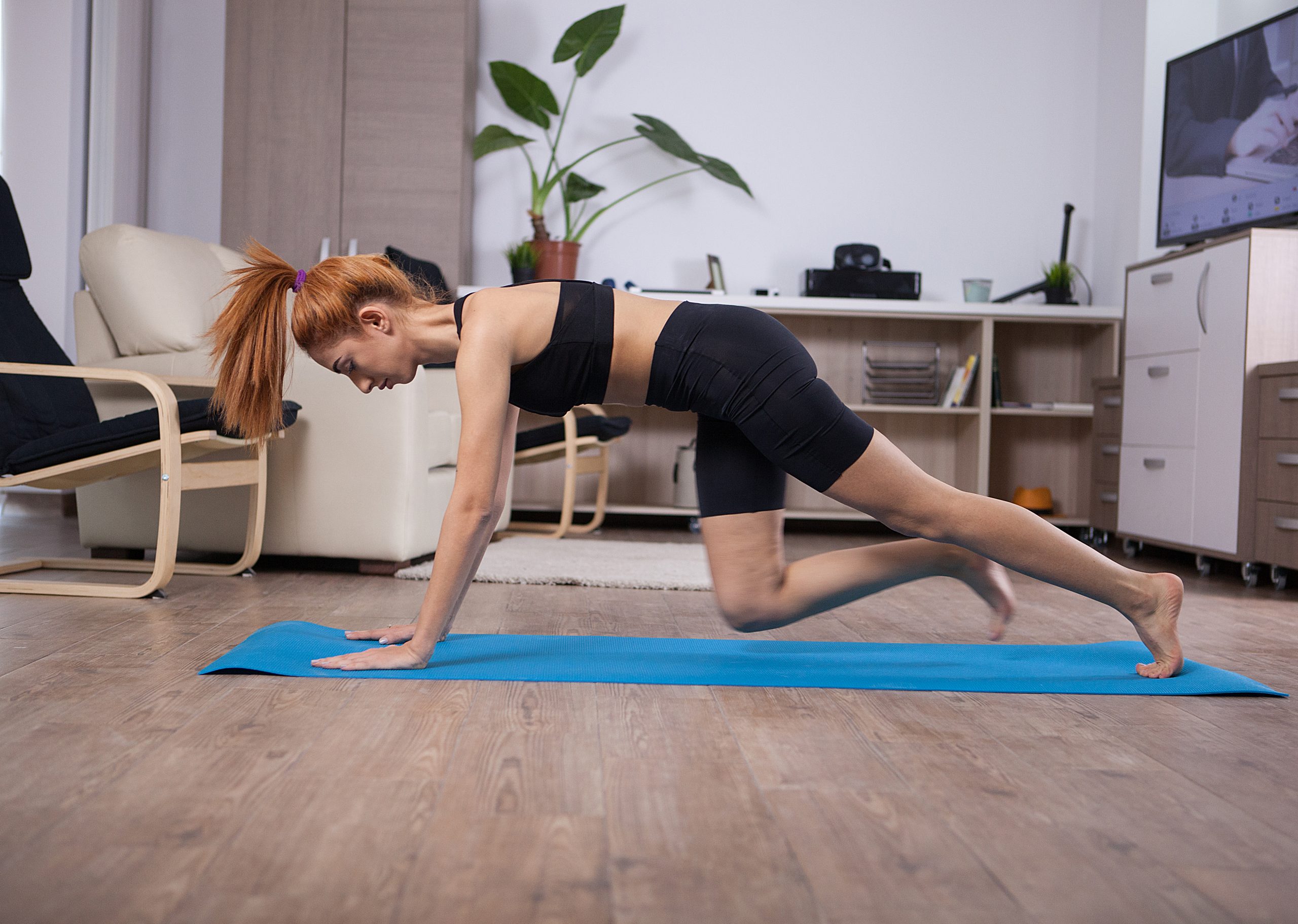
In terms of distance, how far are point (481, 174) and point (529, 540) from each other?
1999 millimetres

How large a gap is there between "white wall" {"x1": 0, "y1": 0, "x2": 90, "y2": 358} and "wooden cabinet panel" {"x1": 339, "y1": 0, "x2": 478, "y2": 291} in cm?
132

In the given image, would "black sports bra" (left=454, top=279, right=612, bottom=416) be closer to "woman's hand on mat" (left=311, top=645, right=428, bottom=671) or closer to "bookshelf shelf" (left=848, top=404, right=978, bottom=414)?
"woman's hand on mat" (left=311, top=645, right=428, bottom=671)

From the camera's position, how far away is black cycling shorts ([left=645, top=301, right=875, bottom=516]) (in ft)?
4.96

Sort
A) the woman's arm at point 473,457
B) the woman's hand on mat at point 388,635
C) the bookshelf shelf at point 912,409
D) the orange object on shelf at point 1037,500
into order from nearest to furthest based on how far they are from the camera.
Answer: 1. the woman's arm at point 473,457
2. the woman's hand on mat at point 388,635
3. the bookshelf shelf at point 912,409
4. the orange object on shelf at point 1037,500

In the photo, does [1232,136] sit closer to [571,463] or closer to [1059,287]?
[1059,287]

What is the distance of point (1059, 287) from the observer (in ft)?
14.7

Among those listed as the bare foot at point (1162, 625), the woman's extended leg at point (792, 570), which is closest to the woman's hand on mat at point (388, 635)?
the woman's extended leg at point (792, 570)

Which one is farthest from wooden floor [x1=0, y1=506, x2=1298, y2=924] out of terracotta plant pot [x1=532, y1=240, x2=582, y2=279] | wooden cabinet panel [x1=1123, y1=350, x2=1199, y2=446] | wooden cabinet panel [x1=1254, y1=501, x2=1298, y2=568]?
terracotta plant pot [x1=532, y1=240, x2=582, y2=279]

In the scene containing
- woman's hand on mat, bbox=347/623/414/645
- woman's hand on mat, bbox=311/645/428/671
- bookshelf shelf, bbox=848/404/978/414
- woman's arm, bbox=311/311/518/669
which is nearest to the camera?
woman's arm, bbox=311/311/518/669

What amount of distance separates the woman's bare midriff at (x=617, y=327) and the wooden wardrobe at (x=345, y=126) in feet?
9.60

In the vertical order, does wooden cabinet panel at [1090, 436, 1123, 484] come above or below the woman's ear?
below

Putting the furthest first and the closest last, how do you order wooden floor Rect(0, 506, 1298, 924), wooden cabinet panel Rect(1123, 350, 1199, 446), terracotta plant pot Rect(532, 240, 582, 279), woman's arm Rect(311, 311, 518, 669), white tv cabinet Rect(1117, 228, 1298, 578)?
1. terracotta plant pot Rect(532, 240, 582, 279)
2. wooden cabinet panel Rect(1123, 350, 1199, 446)
3. white tv cabinet Rect(1117, 228, 1298, 578)
4. woman's arm Rect(311, 311, 518, 669)
5. wooden floor Rect(0, 506, 1298, 924)

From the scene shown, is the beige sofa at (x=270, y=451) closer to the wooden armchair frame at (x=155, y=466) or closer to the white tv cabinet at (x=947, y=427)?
the wooden armchair frame at (x=155, y=466)

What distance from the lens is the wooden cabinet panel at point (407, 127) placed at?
172 inches
